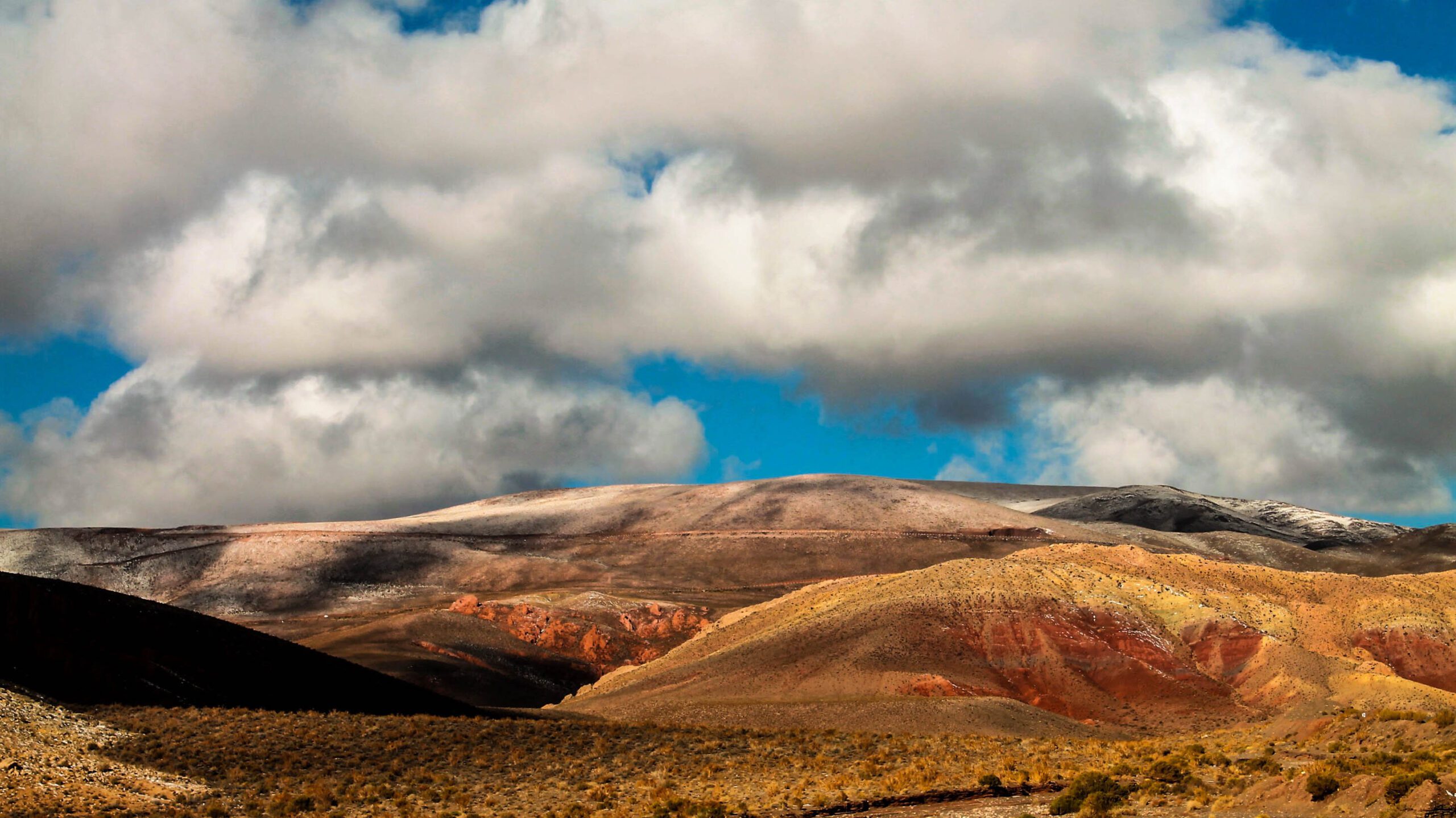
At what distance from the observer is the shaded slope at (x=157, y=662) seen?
46.2 m

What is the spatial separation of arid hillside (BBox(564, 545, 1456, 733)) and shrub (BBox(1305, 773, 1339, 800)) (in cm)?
2924

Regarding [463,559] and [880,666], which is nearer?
[880,666]

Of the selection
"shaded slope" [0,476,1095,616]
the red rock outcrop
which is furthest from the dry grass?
"shaded slope" [0,476,1095,616]

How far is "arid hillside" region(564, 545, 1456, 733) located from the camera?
64625 mm

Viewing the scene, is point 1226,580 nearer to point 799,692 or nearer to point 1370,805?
point 799,692

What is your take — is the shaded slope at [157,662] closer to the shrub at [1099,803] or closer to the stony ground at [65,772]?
the stony ground at [65,772]

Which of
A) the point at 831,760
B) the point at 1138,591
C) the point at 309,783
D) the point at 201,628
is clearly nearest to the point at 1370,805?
the point at 831,760

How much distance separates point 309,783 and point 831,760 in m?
18.6

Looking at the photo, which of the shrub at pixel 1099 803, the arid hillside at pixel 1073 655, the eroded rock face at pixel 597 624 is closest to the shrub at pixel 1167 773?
the shrub at pixel 1099 803

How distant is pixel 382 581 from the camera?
179 m

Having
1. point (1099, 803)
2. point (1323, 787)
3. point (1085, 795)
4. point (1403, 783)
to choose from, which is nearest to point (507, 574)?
point (1085, 795)

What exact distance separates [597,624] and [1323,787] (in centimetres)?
10031

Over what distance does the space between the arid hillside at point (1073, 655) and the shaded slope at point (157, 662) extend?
16.9 m

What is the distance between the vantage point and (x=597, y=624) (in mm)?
124875
